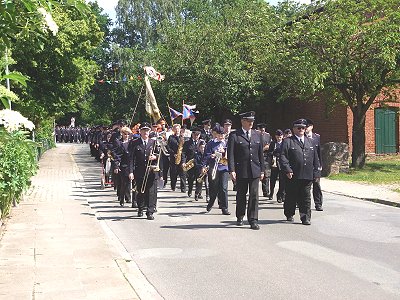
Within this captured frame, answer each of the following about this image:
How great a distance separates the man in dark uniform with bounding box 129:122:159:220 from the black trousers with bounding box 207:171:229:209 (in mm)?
1299

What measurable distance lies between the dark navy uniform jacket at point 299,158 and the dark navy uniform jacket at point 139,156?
8.42ft

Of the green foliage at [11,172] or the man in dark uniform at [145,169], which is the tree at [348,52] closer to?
the man in dark uniform at [145,169]

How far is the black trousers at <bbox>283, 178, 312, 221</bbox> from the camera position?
10.0 meters

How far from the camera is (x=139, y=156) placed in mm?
11133

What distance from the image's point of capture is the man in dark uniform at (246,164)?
9742mm

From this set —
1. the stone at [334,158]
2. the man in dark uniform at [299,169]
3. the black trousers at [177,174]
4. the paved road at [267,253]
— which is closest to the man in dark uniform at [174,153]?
the black trousers at [177,174]

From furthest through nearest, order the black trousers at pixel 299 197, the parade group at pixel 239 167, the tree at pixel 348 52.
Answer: the tree at pixel 348 52 < the black trousers at pixel 299 197 < the parade group at pixel 239 167

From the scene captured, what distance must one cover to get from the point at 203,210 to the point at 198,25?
69.1ft

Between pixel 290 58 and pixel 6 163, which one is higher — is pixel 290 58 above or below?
above

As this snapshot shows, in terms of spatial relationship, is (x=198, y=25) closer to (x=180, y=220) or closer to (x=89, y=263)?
(x=180, y=220)

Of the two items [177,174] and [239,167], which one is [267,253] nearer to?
[239,167]

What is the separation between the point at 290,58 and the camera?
2019 cm

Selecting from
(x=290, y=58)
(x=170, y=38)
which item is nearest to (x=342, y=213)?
(x=290, y=58)

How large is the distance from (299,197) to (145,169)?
119 inches
